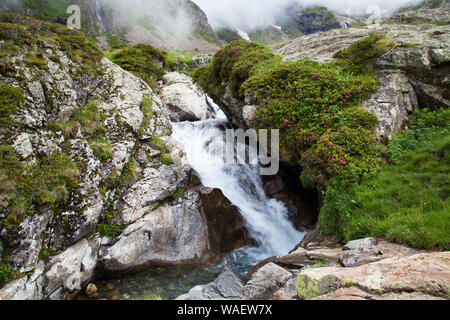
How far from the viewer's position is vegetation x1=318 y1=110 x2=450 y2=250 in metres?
4.41

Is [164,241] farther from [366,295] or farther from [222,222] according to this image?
[366,295]

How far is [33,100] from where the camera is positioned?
25.0 feet

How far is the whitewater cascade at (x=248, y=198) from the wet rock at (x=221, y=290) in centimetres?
262

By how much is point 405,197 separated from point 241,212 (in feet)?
22.6

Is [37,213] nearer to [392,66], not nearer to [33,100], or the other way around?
[33,100]

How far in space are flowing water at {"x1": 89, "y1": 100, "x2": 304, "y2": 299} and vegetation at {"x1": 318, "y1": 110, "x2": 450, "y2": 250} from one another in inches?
141

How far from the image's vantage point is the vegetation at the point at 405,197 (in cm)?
441


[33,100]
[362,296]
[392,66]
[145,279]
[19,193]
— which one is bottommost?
[145,279]

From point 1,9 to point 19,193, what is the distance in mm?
103334

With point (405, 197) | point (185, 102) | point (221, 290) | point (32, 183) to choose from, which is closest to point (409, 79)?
point (405, 197)

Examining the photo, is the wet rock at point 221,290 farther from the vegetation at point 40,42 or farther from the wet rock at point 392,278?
the vegetation at point 40,42

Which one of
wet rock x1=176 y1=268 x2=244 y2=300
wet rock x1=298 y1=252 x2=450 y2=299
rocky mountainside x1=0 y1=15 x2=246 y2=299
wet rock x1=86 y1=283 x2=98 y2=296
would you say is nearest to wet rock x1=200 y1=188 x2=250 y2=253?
rocky mountainside x1=0 y1=15 x2=246 y2=299
